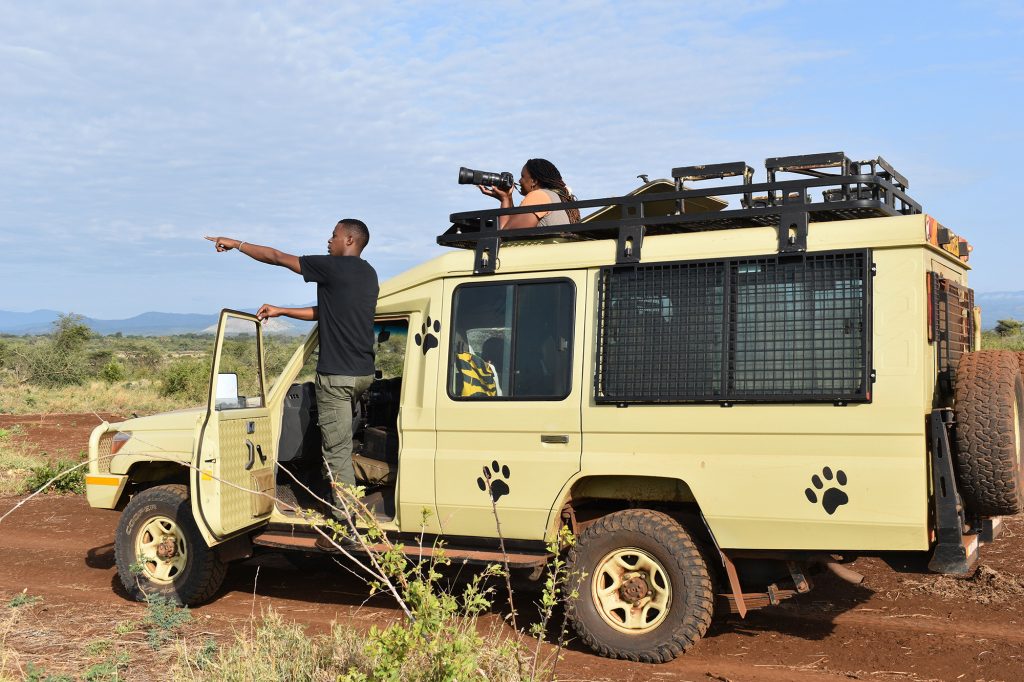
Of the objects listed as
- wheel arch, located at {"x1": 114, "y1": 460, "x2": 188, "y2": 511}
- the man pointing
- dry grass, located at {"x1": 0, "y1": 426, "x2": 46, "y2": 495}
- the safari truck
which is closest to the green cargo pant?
the man pointing

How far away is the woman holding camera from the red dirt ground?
272cm

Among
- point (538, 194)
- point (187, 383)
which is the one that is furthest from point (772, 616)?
point (187, 383)

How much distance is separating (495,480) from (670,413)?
1182 millimetres

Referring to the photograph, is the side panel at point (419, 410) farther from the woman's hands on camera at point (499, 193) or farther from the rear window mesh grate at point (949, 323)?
the rear window mesh grate at point (949, 323)

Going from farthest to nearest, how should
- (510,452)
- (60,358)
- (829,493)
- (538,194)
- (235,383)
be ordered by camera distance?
(60,358)
(538,194)
(235,383)
(510,452)
(829,493)

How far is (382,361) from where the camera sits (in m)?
7.22

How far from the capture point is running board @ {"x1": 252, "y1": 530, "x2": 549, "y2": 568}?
588 centimetres

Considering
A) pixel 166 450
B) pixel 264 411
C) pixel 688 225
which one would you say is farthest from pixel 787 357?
pixel 166 450

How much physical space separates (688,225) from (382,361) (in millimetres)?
2445

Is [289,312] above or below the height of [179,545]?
above

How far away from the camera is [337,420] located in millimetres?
6621

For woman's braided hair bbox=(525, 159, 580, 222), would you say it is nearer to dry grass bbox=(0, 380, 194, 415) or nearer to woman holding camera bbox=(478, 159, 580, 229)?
woman holding camera bbox=(478, 159, 580, 229)

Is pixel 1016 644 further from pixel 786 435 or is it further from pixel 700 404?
pixel 700 404

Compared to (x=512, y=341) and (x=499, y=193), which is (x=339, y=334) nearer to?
(x=512, y=341)
